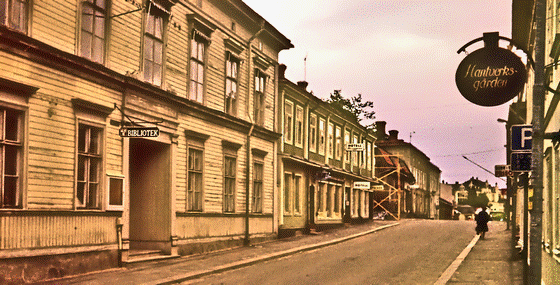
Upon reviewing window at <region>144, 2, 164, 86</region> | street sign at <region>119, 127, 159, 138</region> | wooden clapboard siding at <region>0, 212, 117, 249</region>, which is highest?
window at <region>144, 2, 164, 86</region>

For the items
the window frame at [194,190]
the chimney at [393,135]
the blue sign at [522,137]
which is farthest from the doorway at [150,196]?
the chimney at [393,135]

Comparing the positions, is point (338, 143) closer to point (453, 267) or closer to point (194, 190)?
point (194, 190)

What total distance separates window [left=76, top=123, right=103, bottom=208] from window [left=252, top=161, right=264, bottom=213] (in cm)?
1109

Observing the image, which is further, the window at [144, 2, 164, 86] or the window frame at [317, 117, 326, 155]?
the window frame at [317, 117, 326, 155]

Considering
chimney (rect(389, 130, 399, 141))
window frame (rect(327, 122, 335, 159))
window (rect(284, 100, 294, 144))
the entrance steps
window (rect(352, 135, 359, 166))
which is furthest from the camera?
chimney (rect(389, 130, 399, 141))

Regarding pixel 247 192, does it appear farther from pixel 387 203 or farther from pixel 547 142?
pixel 387 203

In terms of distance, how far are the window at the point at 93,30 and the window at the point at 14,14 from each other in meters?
2.00

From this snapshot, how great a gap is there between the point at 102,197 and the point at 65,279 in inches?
98.1

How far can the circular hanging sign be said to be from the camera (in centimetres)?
1009

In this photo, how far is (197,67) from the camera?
22.2 meters

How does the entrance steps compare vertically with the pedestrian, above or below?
below

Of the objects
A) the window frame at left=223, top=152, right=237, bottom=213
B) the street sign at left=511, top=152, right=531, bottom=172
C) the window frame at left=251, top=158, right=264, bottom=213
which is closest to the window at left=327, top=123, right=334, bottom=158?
the window frame at left=251, top=158, right=264, bottom=213

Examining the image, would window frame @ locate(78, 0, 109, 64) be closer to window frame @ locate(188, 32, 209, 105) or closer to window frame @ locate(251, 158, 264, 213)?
window frame @ locate(188, 32, 209, 105)

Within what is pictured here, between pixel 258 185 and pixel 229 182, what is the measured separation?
3076 mm
